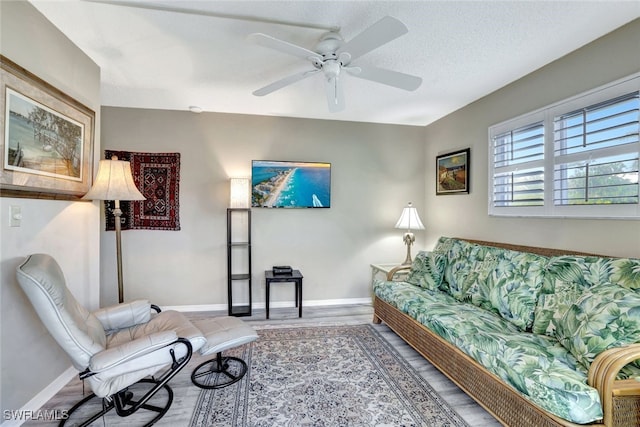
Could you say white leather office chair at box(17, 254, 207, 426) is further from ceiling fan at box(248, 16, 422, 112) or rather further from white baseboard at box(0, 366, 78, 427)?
ceiling fan at box(248, 16, 422, 112)

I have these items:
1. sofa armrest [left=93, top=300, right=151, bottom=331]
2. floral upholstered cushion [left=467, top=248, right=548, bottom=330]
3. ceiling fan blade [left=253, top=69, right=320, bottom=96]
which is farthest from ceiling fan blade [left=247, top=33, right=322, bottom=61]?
floral upholstered cushion [left=467, top=248, right=548, bottom=330]

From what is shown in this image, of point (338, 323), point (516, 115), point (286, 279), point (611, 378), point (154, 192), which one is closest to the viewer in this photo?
point (611, 378)

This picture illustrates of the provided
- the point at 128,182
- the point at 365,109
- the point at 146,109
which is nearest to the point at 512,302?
the point at 365,109

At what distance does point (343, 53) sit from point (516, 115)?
77.0 inches

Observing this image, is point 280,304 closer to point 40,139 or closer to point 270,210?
point 270,210

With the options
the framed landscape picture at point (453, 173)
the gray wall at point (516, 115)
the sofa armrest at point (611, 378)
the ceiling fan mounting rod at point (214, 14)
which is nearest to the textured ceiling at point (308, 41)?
the ceiling fan mounting rod at point (214, 14)

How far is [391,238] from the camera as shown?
171 inches

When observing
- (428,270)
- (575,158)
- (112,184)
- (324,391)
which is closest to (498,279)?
(428,270)

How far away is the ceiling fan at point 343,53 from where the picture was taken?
165cm

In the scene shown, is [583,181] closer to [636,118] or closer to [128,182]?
[636,118]

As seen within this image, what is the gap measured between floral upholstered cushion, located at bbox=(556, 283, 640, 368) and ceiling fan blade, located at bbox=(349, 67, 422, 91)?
1.72 meters

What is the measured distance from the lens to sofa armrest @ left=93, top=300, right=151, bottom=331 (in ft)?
7.14

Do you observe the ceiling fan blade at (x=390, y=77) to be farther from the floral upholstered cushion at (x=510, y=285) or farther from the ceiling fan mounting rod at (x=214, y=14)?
the floral upholstered cushion at (x=510, y=285)

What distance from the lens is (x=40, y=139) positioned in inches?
77.0
